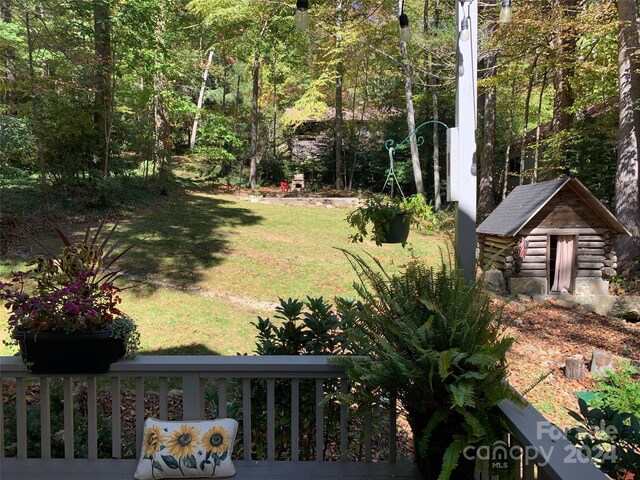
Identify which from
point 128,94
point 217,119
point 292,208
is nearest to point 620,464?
point 128,94

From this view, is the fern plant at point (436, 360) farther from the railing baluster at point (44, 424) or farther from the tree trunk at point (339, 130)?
the tree trunk at point (339, 130)

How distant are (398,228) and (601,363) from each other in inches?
180

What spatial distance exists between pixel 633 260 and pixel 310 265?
6.15 m

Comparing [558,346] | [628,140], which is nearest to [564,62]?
[628,140]

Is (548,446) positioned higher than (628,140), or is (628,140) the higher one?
(628,140)

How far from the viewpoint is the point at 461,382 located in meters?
1.55

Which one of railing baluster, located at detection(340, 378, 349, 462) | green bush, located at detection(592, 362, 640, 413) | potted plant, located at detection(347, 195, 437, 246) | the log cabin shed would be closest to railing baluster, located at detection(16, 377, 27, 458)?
railing baluster, located at detection(340, 378, 349, 462)

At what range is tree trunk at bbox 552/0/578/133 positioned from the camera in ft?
28.0

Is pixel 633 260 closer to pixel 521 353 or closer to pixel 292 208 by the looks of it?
pixel 521 353

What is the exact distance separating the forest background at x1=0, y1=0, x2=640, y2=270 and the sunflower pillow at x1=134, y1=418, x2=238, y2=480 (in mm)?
5884

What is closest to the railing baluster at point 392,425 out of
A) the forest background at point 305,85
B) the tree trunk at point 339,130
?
the forest background at point 305,85

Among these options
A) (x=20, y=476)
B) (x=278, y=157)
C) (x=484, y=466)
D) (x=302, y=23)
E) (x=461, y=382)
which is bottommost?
(x=20, y=476)

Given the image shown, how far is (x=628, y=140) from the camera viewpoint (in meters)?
8.65

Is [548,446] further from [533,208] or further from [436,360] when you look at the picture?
[533,208]
